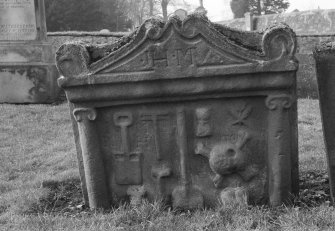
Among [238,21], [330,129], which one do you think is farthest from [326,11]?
[330,129]

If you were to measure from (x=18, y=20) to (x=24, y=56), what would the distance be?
0.75 metres

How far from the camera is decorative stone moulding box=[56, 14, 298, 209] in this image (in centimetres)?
307

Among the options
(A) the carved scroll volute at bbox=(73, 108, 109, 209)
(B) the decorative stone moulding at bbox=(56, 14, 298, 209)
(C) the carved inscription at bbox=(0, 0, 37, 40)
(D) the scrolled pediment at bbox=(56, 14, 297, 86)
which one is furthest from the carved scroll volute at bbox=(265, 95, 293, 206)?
(C) the carved inscription at bbox=(0, 0, 37, 40)

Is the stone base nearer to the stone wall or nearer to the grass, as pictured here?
the grass

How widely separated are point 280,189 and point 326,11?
1518 centimetres

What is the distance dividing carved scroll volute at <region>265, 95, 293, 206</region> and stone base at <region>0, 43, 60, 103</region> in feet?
21.3

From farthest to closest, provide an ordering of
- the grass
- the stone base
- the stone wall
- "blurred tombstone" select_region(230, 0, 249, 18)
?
"blurred tombstone" select_region(230, 0, 249, 18)
the stone wall
the stone base
the grass

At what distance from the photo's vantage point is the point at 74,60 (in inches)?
126

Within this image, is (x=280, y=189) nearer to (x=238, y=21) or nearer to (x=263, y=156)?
(x=263, y=156)

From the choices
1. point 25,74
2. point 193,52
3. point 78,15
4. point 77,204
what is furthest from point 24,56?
point 78,15

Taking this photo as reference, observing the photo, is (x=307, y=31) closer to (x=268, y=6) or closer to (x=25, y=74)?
(x=25, y=74)

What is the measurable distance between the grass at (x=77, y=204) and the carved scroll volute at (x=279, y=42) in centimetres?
107

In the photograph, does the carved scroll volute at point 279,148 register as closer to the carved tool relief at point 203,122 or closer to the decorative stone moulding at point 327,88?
the decorative stone moulding at point 327,88

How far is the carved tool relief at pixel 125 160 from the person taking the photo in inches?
132
